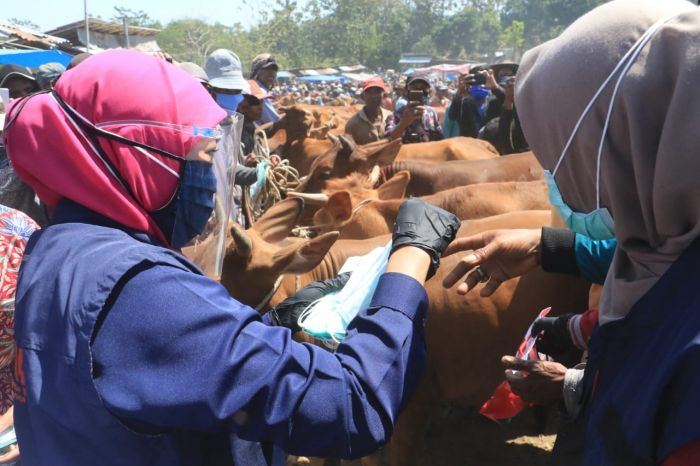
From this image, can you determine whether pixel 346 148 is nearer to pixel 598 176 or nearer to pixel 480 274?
pixel 480 274

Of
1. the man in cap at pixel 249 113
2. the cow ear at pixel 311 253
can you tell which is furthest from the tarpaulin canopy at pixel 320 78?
the cow ear at pixel 311 253

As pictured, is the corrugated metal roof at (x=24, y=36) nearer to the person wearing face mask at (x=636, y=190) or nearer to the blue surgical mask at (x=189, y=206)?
the blue surgical mask at (x=189, y=206)

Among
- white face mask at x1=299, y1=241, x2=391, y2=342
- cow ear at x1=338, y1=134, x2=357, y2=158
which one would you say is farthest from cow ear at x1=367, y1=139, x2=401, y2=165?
white face mask at x1=299, y1=241, x2=391, y2=342

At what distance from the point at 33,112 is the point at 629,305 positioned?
1.42m

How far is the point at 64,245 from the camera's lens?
56.0 inches

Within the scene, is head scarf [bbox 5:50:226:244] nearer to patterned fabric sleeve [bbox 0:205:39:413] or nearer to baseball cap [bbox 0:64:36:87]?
patterned fabric sleeve [bbox 0:205:39:413]

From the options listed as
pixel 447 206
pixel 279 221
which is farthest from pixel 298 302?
pixel 447 206

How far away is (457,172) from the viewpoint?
22.9 feet

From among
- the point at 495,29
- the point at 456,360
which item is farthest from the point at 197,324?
the point at 495,29

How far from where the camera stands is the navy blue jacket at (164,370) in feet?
4.19

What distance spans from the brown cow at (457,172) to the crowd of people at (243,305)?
5.23 meters

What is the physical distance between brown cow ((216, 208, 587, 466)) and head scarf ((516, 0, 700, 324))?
173 centimetres

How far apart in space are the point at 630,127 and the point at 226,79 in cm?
511

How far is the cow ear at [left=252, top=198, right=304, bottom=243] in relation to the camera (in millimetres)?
3674
